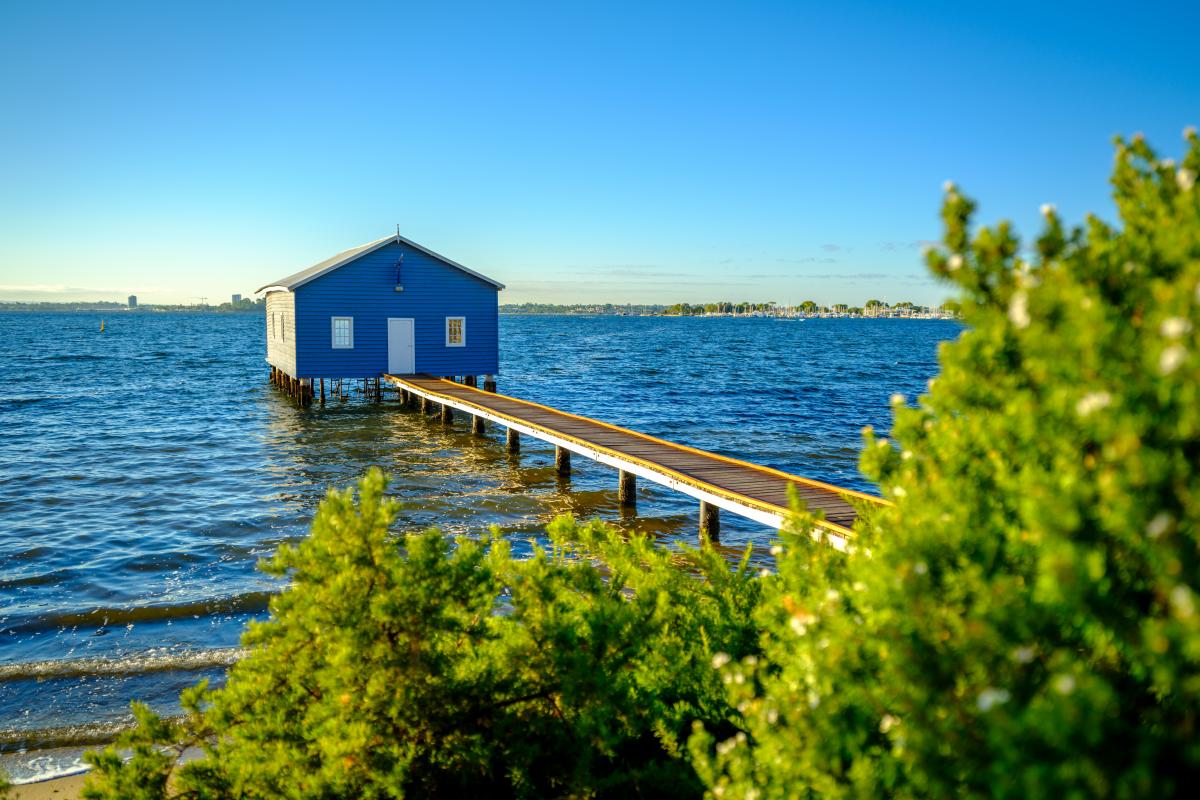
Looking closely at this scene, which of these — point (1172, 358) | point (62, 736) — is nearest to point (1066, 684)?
→ point (1172, 358)

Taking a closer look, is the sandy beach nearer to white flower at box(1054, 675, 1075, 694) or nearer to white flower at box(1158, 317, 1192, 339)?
white flower at box(1054, 675, 1075, 694)

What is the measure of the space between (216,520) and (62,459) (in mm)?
10043

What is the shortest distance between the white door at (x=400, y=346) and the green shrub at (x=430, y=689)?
2558 centimetres

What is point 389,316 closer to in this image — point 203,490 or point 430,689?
point 203,490

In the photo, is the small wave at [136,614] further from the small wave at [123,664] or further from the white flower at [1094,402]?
the white flower at [1094,402]

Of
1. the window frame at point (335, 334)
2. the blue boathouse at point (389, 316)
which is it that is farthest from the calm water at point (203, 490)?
the window frame at point (335, 334)

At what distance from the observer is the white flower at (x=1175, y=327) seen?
1.98m

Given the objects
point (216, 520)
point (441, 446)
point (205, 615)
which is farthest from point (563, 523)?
point (441, 446)

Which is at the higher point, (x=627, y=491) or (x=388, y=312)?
(x=388, y=312)

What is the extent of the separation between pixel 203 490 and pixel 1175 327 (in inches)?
792

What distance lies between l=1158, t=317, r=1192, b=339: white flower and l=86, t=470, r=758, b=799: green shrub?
137 inches

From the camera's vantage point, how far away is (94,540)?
14.8m

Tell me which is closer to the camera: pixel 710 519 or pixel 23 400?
pixel 710 519

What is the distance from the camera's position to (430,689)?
177 inches
